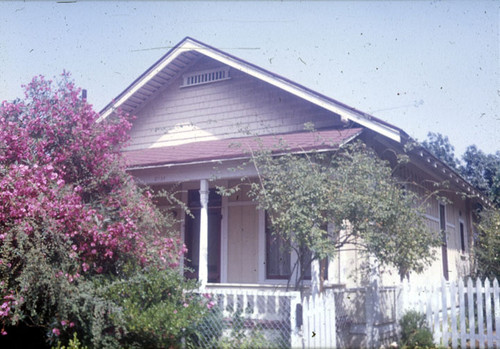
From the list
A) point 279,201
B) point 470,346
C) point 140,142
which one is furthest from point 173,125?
point 470,346

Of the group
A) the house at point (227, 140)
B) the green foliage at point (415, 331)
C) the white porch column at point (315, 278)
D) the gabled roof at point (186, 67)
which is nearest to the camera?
the green foliage at point (415, 331)

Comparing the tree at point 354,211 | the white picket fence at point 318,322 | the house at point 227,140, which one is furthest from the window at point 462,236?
the white picket fence at point 318,322

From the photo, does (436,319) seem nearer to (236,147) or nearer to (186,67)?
(236,147)

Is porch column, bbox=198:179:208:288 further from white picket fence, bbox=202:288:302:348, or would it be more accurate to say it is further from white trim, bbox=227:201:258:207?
white picket fence, bbox=202:288:302:348

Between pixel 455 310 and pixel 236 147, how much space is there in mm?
5149

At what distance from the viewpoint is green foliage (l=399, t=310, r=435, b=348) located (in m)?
9.59

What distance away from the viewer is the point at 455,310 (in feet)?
31.8

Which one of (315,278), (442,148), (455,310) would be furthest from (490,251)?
(442,148)

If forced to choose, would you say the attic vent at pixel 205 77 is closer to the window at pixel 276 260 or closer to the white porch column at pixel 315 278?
the window at pixel 276 260

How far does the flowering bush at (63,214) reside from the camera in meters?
7.89

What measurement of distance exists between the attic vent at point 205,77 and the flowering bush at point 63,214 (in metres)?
4.61

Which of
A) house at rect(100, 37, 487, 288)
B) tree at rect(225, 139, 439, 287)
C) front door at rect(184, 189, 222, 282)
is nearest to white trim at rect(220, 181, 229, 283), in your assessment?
house at rect(100, 37, 487, 288)

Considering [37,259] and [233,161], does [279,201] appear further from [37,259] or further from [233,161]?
[37,259]

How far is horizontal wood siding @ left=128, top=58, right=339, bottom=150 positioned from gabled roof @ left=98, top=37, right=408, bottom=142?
0.28 meters
